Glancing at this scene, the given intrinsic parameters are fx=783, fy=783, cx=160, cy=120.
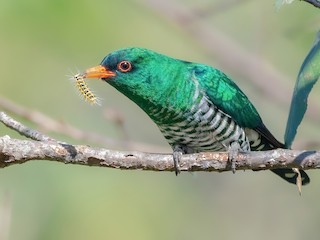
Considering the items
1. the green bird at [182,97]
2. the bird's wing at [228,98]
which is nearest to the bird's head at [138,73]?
the green bird at [182,97]

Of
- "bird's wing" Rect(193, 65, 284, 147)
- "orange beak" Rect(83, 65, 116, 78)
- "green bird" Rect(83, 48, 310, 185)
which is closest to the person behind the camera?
"orange beak" Rect(83, 65, 116, 78)

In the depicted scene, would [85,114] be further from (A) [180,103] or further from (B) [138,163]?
(B) [138,163]

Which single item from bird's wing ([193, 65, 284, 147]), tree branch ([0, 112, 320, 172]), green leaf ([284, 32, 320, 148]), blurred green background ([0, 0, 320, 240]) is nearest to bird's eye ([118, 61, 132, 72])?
bird's wing ([193, 65, 284, 147])

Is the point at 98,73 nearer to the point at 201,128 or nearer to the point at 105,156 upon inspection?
the point at 201,128

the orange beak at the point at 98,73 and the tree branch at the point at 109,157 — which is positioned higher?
the orange beak at the point at 98,73

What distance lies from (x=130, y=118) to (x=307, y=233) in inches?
88.6

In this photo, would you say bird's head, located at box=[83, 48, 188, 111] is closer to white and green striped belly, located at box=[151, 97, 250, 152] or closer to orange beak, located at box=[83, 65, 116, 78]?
orange beak, located at box=[83, 65, 116, 78]

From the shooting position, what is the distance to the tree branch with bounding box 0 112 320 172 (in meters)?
3.56

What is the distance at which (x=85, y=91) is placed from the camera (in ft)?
14.2

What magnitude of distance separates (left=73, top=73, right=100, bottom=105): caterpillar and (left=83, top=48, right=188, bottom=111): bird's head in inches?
4.7

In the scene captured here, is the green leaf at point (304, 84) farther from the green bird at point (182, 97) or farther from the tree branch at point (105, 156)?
the green bird at point (182, 97)

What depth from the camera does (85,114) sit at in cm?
802

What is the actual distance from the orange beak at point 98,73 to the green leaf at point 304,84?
1.52 metres

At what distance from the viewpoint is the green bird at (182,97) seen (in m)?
4.72
